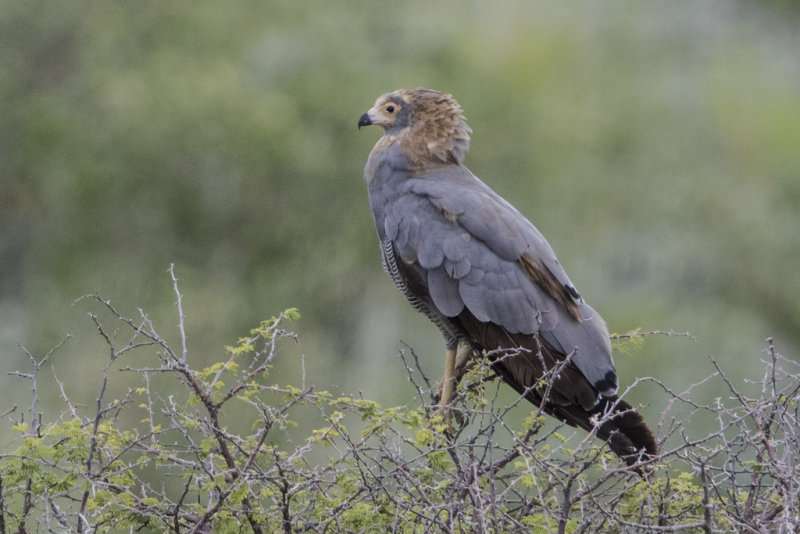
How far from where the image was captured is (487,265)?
409 cm

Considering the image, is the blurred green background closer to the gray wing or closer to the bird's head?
the bird's head

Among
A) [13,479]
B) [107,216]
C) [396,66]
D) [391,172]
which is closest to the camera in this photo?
[13,479]

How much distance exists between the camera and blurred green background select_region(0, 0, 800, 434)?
34.3 ft

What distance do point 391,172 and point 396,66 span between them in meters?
7.51

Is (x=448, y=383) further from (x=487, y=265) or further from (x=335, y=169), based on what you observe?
(x=335, y=169)

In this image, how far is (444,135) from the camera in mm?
4480

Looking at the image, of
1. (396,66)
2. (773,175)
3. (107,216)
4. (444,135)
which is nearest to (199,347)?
(107,216)

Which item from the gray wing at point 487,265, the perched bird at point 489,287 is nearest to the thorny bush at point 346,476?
the perched bird at point 489,287

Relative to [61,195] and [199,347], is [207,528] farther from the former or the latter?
[61,195]

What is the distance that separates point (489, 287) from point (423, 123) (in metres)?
0.75

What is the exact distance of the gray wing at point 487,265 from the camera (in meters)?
4.00

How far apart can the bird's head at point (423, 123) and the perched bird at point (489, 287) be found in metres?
0.10

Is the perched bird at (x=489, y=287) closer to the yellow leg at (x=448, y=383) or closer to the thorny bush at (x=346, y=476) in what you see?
the yellow leg at (x=448, y=383)

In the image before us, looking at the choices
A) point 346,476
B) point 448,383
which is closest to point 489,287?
point 448,383
